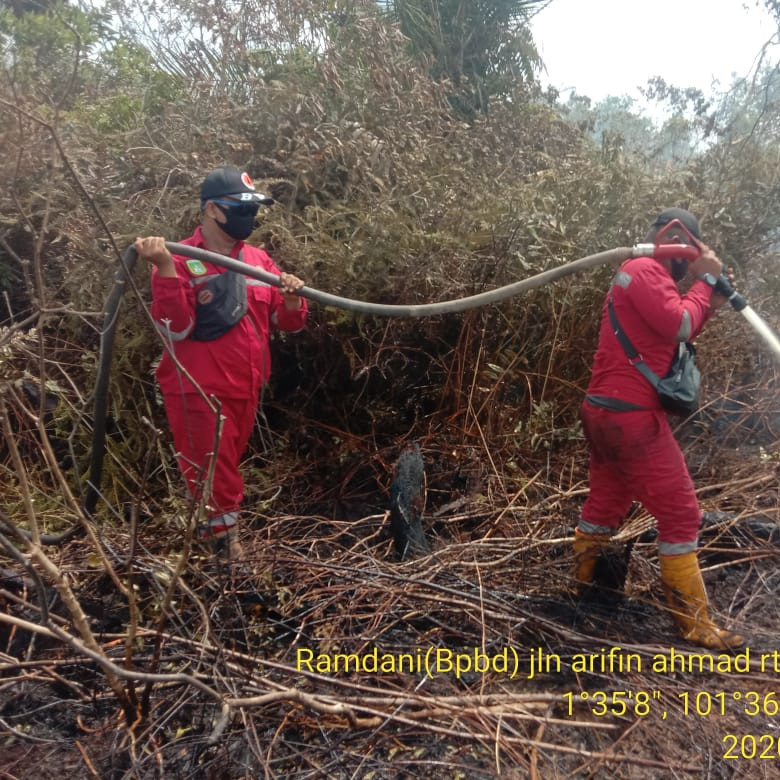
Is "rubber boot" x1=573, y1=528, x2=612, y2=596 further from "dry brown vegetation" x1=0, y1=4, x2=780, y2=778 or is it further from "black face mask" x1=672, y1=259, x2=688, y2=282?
"black face mask" x1=672, y1=259, x2=688, y2=282

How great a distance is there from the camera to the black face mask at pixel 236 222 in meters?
2.86

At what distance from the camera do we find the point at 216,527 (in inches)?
113

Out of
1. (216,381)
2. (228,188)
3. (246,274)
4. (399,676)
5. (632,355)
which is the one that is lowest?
(399,676)

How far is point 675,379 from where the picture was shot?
8.71 ft

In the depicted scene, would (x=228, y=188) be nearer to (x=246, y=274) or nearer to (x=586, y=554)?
(x=246, y=274)

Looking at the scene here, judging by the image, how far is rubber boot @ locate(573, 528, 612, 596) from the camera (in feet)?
9.43

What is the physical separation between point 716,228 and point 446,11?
14.8 ft

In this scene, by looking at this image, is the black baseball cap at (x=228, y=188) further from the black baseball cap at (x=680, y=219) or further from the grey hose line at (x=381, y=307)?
the black baseball cap at (x=680, y=219)

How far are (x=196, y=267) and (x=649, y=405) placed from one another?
195 cm

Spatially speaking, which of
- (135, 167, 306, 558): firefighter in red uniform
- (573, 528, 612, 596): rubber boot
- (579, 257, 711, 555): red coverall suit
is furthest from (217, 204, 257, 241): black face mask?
(573, 528, 612, 596): rubber boot

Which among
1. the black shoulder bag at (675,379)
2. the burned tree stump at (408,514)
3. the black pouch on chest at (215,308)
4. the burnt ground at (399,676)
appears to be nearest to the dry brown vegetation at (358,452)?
the burnt ground at (399,676)

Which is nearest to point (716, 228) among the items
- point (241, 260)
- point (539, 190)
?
point (539, 190)

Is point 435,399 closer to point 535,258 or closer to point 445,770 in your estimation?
point 535,258

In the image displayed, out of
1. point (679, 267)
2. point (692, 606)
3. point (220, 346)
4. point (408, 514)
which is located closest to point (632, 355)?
point (679, 267)
